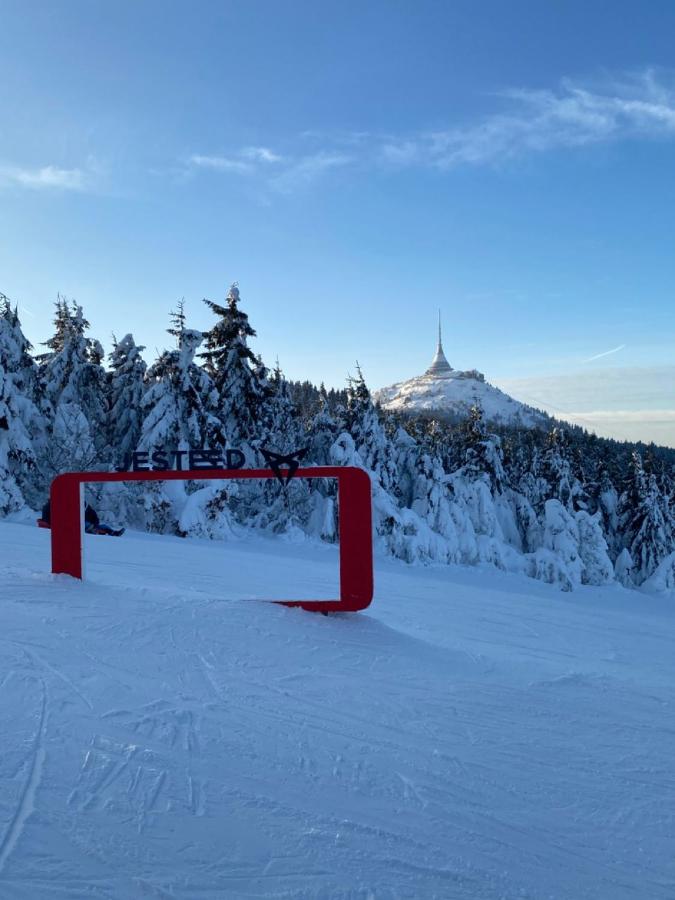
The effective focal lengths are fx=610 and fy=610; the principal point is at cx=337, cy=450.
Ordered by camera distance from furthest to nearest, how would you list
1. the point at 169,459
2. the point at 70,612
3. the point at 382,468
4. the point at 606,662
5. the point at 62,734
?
A: the point at 382,468, the point at 169,459, the point at 606,662, the point at 70,612, the point at 62,734

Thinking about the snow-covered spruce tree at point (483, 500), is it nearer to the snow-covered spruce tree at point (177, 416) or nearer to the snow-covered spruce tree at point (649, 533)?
the snow-covered spruce tree at point (177, 416)

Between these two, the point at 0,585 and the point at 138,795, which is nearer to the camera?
the point at 138,795

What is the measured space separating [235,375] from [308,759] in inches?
886

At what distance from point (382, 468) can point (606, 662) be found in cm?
2073

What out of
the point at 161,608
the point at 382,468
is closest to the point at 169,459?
the point at 161,608

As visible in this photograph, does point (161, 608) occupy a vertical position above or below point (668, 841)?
above

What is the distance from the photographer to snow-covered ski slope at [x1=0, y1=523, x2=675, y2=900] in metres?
2.40

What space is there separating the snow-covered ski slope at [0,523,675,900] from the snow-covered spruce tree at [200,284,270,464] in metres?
19.3

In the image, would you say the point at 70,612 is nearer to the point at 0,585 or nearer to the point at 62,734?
Result: the point at 0,585

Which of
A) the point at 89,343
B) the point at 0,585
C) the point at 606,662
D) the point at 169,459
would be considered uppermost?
the point at 89,343

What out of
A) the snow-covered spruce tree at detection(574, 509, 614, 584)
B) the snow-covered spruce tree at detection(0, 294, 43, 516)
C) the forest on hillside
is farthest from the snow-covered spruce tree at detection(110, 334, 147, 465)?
the snow-covered spruce tree at detection(574, 509, 614, 584)

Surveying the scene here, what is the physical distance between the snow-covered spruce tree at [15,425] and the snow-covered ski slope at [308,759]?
1479 cm

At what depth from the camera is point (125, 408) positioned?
28672 millimetres

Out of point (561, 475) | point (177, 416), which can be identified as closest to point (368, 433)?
point (177, 416)
